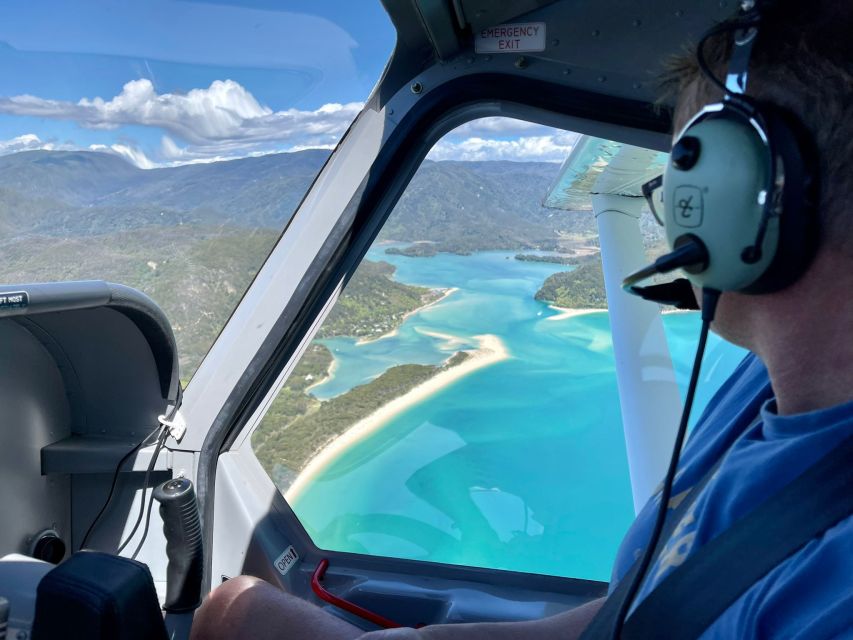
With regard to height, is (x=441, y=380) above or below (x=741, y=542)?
above

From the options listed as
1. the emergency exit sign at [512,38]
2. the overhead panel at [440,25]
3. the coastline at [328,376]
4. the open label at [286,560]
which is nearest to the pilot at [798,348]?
the overhead panel at [440,25]

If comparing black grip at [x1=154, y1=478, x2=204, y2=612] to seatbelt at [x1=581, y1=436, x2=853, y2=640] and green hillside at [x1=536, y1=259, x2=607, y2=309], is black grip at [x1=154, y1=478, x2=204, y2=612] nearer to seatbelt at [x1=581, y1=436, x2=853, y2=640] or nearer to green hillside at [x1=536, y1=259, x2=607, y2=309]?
seatbelt at [x1=581, y1=436, x2=853, y2=640]

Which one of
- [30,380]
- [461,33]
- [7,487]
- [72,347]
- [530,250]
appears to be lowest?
[7,487]

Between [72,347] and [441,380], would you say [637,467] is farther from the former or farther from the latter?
[72,347]

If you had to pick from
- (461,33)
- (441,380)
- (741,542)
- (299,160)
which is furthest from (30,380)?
(741,542)

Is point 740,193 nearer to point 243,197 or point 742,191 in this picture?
point 742,191

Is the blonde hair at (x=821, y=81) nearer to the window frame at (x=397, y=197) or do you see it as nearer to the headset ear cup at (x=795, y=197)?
the headset ear cup at (x=795, y=197)
